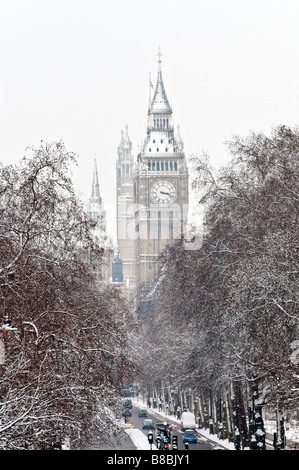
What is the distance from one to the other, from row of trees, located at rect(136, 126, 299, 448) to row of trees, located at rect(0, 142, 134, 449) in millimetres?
4000

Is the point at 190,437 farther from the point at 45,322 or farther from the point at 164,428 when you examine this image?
the point at 45,322

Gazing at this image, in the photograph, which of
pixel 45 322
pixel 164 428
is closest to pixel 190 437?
pixel 164 428

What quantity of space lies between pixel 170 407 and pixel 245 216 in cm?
5602

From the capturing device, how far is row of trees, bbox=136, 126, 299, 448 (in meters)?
25.1

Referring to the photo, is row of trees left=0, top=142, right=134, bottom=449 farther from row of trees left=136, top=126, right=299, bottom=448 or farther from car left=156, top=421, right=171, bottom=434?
car left=156, top=421, right=171, bottom=434

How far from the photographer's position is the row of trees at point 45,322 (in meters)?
20.4

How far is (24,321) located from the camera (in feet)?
72.8

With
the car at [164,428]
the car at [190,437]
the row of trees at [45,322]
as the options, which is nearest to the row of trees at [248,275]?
the row of trees at [45,322]

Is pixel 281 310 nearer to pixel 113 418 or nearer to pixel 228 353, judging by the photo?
pixel 113 418

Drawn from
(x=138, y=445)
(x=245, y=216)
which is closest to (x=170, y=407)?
(x=138, y=445)

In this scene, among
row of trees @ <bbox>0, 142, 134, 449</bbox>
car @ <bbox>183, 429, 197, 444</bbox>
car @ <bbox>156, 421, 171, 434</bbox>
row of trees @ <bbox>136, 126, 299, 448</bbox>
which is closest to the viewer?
row of trees @ <bbox>0, 142, 134, 449</bbox>

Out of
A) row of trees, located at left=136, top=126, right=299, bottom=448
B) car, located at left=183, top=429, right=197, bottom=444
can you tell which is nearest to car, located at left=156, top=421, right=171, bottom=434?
car, located at left=183, top=429, right=197, bottom=444

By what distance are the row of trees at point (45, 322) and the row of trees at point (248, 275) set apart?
13.1ft

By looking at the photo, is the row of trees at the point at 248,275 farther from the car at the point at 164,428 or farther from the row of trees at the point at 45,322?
the car at the point at 164,428
